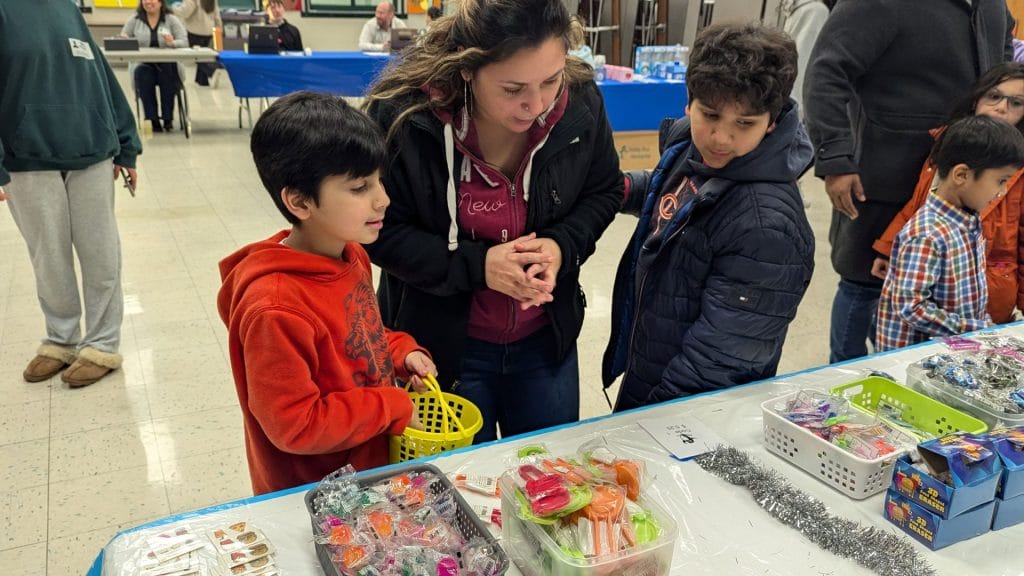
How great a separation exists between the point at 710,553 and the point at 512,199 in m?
0.77

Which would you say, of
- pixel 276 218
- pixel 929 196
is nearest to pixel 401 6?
pixel 276 218

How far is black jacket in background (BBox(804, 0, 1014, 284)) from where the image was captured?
91.7 inches

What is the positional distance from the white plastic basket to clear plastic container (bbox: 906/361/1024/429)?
0.19 meters

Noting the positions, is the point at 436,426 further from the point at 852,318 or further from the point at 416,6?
the point at 416,6

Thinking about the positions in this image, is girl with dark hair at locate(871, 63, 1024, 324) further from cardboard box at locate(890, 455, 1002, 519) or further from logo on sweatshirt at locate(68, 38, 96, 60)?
logo on sweatshirt at locate(68, 38, 96, 60)

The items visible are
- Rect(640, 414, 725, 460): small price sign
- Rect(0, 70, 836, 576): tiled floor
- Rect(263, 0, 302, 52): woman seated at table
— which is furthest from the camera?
Rect(263, 0, 302, 52): woman seated at table

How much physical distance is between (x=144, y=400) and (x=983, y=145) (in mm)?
2940

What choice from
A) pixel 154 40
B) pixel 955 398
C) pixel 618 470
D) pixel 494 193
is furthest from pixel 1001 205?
pixel 154 40

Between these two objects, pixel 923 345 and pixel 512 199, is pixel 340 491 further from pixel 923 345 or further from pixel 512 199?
pixel 923 345

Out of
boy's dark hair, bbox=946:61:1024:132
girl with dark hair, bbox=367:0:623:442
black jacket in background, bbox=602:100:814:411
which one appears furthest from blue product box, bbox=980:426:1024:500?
boy's dark hair, bbox=946:61:1024:132

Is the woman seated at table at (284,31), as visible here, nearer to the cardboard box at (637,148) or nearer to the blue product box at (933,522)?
the cardboard box at (637,148)

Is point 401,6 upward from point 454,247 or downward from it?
upward

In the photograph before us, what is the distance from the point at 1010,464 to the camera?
1191mm

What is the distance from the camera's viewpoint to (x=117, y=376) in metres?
3.04
